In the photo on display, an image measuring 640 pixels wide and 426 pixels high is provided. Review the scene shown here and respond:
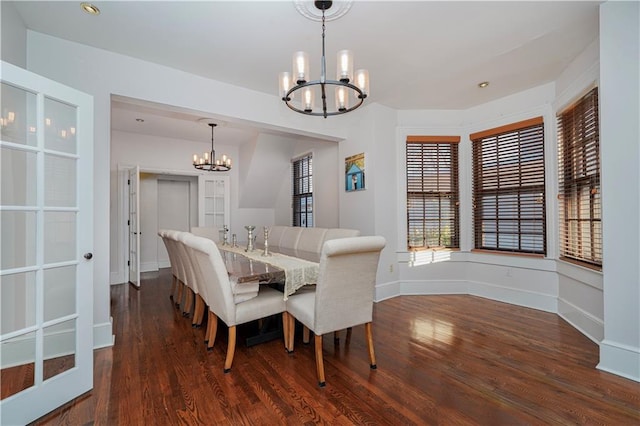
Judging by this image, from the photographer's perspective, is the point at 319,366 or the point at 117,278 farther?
the point at 117,278

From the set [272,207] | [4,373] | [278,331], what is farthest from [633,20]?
[272,207]

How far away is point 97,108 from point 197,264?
1706mm

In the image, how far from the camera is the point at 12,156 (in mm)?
1646

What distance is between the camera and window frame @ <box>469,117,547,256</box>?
3525mm

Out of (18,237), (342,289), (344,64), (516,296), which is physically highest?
(344,64)

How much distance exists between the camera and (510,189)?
3746mm

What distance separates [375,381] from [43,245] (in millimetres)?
2254

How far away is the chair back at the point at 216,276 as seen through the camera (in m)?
2.09

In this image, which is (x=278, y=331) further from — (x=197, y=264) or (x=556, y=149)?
(x=556, y=149)

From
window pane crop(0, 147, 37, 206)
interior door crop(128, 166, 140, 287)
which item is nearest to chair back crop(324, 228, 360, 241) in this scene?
window pane crop(0, 147, 37, 206)

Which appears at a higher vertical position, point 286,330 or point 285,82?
point 285,82

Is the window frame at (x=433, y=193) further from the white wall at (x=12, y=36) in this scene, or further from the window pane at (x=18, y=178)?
the white wall at (x=12, y=36)

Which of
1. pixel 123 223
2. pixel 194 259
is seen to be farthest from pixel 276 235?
pixel 123 223

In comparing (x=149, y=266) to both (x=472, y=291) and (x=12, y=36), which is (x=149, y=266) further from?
(x=472, y=291)
